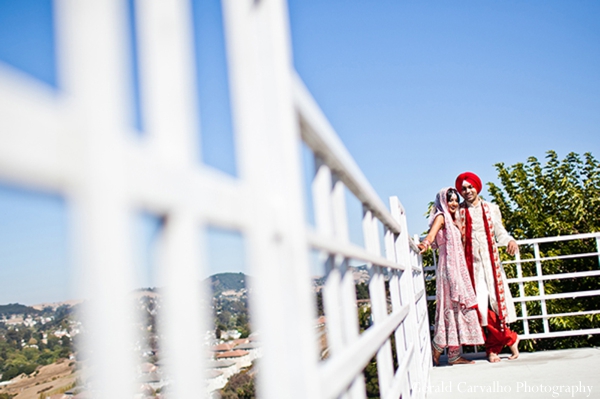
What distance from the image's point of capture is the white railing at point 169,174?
322 mm

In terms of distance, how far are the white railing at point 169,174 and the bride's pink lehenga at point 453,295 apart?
348 cm

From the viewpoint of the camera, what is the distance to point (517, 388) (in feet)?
10.8

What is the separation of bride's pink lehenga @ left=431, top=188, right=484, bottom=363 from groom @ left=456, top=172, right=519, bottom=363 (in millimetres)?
141

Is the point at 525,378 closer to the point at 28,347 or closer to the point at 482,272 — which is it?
the point at 482,272

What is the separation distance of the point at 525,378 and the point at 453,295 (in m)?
0.79

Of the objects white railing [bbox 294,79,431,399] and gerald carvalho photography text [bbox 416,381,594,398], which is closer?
white railing [bbox 294,79,431,399]

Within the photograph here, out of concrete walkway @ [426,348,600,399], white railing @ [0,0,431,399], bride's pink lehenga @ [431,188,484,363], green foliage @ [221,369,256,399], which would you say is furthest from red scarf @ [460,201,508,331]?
white railing @ [0,0,431,399]

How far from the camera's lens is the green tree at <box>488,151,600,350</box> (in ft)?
20.8

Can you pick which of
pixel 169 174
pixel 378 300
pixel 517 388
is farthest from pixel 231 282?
pixel 517 388

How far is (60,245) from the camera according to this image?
514mm

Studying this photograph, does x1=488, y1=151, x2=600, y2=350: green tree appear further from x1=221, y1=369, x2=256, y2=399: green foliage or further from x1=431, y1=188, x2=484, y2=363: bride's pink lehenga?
x1=221, y1=369, x2=256, y2=399: green foliage

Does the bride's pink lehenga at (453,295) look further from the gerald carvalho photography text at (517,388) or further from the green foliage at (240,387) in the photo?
the green foliage at (240,387)

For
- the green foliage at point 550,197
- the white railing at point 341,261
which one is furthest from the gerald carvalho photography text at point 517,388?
the green foliage at point 550,197

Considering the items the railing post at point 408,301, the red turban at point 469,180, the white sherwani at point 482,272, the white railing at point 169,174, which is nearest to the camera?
the white railing at point 169,174
